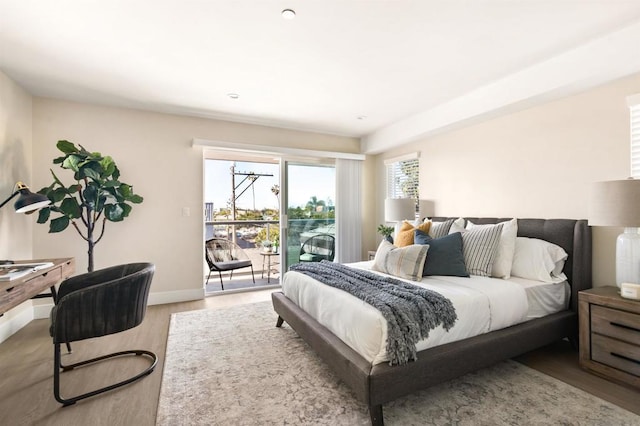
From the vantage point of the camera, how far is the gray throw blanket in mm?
1707

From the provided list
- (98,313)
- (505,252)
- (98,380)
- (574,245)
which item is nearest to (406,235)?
(505,252)

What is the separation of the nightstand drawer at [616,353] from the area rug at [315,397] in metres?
0.36

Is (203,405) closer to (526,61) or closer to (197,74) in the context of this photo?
(197,74)

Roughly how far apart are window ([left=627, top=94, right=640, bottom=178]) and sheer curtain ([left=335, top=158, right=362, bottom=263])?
3.44m

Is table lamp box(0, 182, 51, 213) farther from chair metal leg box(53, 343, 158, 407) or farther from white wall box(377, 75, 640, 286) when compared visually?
white wall box(377, 75, 640, 286)

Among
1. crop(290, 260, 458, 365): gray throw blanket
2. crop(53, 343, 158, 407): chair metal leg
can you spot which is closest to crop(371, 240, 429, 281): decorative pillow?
crop(290, 260, 458, 365): gray throw blanket

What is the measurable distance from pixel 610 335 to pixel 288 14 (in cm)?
316

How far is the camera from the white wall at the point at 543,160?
2537 millimetres

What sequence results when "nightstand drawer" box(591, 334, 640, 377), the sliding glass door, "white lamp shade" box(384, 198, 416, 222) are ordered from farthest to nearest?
the sliding glass door → "white lamp shade" box(384, 198, 416, 222) → "nightstand drawer" box(591, 334, 640, 377)

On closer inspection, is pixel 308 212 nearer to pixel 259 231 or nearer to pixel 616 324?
pixel 259 231

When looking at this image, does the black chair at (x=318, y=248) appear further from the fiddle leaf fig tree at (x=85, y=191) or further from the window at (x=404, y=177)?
the fiddle leaf fig tree at (x=85, y=191)

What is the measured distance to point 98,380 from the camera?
7.18ft

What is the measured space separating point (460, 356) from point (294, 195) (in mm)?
3495

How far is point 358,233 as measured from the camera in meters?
5.31
